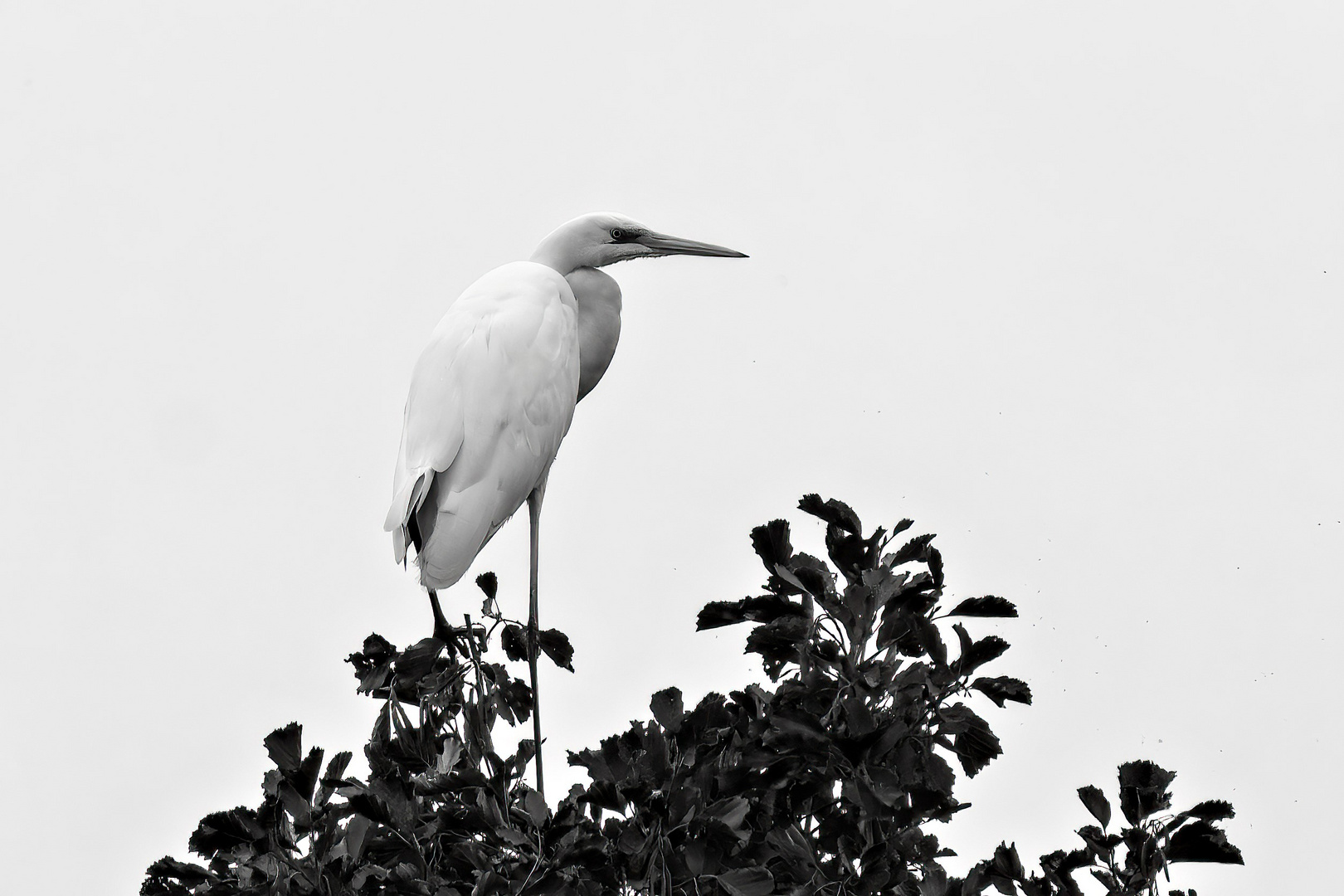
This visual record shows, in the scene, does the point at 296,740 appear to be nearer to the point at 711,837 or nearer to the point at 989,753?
the point at 711,837

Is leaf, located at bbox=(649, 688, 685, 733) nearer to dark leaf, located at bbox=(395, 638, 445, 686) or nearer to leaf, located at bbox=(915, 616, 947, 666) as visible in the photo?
leaf, located at bbox=(915, 616, 947, 666)

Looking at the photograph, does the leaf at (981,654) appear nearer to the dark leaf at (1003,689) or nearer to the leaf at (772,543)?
the dark leaf at (1003,689)

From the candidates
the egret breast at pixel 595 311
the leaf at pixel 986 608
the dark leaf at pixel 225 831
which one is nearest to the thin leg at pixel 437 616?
the egret breast at pixel 595 311

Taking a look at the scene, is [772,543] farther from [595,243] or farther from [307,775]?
[595,243]

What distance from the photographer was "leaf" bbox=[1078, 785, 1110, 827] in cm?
280

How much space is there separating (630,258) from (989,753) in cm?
420

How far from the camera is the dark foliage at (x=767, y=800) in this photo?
2.72 m

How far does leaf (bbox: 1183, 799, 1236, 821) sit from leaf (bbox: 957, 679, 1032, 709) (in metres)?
0.37

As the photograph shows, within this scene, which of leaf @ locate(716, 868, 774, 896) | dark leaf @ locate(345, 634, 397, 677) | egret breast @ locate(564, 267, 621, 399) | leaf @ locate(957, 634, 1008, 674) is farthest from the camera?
egret breast @ locate(564, 267, 621, 399)

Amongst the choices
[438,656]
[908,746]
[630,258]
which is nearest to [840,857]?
[908,746]

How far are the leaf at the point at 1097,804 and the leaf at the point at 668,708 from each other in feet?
2.67

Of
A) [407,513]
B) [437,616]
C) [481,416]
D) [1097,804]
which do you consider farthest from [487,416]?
[1097,804]

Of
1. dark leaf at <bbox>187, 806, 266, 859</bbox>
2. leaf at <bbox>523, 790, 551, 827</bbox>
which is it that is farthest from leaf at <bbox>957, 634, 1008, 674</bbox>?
dark leaf at <bbox>187, 806, 266, 859</bbox>

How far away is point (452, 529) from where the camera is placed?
5422 millimetres
